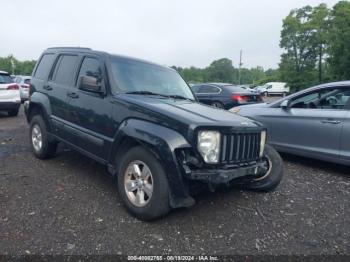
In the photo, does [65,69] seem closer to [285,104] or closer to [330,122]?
[285,104]

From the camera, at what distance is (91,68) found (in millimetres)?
4926

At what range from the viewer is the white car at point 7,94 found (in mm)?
11789

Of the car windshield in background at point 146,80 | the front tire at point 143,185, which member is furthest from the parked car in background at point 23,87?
the front tire at point 143,185

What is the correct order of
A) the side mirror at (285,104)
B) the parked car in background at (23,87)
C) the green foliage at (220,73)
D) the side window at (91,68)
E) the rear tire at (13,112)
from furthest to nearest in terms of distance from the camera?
the green foliage at (220,73), the parked car in background at (23,87), the rear tire at (13,112), the side mirror at (285,104), the side window at (91,68)

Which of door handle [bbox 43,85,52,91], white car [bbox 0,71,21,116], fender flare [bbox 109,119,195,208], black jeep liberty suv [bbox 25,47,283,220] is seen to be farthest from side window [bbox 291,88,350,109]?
white car [bbox 0,71,21,116]

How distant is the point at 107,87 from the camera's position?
14.6 ft

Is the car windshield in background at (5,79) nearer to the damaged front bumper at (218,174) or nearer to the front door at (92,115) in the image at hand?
the front door at (92,115)

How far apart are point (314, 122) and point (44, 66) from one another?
4.88 meters

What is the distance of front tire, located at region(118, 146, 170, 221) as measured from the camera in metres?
3.52

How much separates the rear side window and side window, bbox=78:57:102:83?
1161 mm

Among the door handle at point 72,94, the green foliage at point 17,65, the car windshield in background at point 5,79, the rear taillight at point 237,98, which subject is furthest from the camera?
the green foliage at point 17,65

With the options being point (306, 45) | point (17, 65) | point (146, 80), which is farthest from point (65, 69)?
point (17, 65)

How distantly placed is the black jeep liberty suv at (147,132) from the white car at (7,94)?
23.2 ft

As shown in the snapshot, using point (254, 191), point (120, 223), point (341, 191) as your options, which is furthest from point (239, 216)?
point (341, 191)
